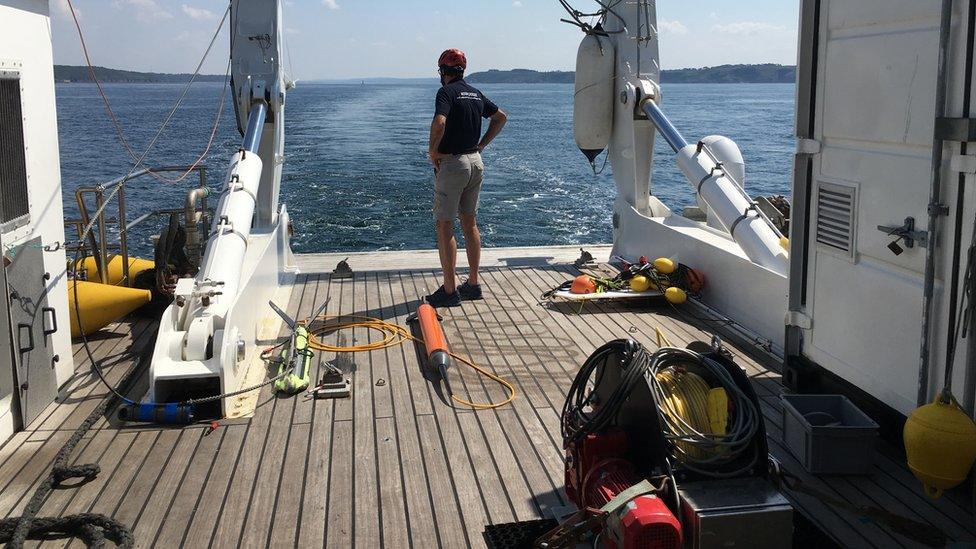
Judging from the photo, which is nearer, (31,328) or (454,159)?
(31,328)

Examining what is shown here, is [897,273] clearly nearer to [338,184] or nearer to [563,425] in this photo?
[563,425]

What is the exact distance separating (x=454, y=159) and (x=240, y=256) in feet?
6.18

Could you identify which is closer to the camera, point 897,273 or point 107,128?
point 897,273

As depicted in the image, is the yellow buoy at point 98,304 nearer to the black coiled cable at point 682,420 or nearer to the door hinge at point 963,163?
the black coiled cable at point 682,420

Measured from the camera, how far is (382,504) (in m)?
3.73

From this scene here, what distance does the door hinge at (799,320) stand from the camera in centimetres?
463

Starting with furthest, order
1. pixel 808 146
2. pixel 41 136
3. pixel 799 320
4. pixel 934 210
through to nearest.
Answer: pixel 41 136 < pixel 799 320 < pixel 808 146 < pixel 934 210

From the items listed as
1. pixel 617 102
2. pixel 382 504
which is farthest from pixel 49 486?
pixel 617 102

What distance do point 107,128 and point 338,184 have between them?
121ft

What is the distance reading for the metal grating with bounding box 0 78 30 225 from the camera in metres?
4.43

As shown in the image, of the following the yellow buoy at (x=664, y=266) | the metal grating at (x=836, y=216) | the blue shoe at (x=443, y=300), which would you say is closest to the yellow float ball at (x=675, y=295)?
the yellow buoy at (x=664, y=266)

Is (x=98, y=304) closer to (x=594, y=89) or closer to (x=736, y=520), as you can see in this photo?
(x=736, y=520)

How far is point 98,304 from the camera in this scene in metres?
6.07

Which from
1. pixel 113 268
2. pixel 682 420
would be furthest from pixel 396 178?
pixel 682 420
